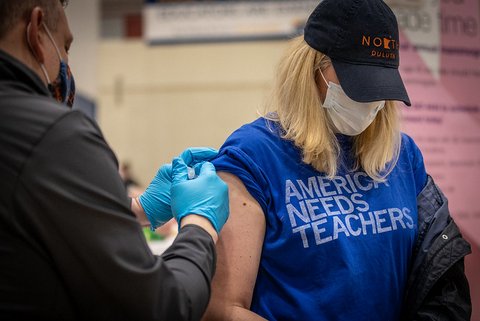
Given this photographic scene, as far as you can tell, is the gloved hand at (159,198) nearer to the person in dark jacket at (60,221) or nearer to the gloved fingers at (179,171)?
the gloved fingers at (179,171)

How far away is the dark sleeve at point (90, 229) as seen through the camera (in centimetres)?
84

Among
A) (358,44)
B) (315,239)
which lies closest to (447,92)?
(358,44)

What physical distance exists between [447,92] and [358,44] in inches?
82.2

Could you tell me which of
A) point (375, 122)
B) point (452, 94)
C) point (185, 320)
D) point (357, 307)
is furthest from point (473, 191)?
point (185, 320)

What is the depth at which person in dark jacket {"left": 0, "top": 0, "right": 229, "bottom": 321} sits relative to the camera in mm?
838

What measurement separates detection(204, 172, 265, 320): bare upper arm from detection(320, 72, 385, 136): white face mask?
0.31 m

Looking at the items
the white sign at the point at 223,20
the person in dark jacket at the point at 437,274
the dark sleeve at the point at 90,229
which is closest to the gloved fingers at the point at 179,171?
the dark sleeve at the point at 90,229

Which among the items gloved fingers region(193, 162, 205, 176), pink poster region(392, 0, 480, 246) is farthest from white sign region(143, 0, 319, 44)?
gloved fingers region(193, 162, 205, 176)

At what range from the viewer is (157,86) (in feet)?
22.1

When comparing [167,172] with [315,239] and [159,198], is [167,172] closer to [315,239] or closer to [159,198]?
A: [159,198]

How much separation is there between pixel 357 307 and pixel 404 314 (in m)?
0.17

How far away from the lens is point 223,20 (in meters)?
6.14

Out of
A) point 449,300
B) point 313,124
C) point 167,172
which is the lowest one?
point 449,300

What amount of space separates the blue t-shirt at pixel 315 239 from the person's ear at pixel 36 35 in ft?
1.54
